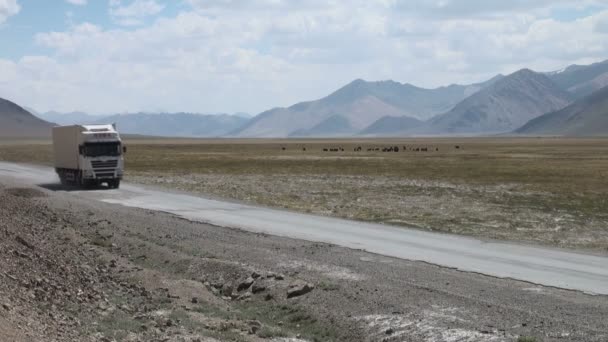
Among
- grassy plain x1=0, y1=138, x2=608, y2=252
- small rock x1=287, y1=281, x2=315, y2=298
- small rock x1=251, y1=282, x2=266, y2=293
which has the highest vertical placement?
small rock x1=287, y1=281, x2=315, y2=298

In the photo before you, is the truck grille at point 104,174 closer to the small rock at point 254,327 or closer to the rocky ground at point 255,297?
the rocky ground at point 255,297

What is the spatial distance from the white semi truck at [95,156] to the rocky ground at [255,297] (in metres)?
21.2

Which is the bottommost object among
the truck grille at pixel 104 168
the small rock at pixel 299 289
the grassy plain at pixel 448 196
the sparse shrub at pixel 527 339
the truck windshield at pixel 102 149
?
the grassy plain at pixel 448 196

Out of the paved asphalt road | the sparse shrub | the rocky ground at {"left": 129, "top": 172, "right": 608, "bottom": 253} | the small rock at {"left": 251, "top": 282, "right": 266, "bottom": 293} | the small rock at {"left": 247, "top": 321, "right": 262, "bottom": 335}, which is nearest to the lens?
the sparse shrub

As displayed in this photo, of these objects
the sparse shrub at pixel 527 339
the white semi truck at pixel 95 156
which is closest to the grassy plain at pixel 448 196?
the white semi truck at pixel 95 156

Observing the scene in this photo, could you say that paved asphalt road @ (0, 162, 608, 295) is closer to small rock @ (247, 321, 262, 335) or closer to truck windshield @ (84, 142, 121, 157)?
small rock @ (247, 321, 262, 335)

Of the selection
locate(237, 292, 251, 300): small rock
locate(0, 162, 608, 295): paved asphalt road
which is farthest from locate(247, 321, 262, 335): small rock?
locate(0, 162, 608, 295): paved asphalt road

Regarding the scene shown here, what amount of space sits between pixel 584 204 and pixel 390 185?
14.3m

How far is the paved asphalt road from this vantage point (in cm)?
1733

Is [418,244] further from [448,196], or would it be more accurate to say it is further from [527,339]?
[448,196]

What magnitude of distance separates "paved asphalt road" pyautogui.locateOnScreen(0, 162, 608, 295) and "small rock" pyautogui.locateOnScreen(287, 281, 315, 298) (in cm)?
432

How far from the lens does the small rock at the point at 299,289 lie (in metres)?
15.7

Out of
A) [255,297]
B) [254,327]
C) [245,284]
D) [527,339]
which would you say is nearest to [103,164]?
[245,284]

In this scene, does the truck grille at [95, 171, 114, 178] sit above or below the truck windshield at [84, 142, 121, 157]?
below
